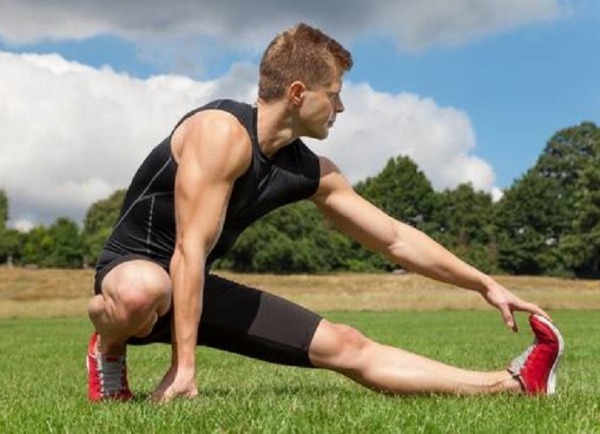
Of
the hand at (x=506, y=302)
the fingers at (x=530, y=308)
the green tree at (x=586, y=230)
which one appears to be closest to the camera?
the fingers at (x=530, y=308)

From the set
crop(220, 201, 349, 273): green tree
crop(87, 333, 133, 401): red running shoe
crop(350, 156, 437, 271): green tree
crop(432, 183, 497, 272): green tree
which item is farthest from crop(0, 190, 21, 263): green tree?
crop(87, 333, 133, 401): red running shoe

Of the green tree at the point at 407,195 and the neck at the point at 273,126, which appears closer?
the neck at the point at 273,126

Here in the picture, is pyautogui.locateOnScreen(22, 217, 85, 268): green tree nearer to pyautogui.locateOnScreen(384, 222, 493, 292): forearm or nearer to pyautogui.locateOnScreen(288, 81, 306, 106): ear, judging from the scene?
pyautogui.locateOnScreen(384, 222, 493, 292): forearm

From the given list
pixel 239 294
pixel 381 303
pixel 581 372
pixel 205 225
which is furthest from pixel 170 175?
pixel 381 303

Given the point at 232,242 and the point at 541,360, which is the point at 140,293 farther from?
the point at 541,360

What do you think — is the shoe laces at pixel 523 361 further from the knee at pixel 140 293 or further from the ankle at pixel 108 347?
the ankle at pixel 108 347

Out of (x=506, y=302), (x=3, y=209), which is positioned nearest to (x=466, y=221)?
(x=3, y=209)

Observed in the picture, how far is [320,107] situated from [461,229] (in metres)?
120

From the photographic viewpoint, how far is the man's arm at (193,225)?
513 cm

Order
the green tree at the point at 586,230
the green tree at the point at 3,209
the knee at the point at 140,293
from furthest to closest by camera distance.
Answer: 1. the green tree at the point at 3,209
2. the green tree at the point at 586,230
3. the knee at the point at 140,293

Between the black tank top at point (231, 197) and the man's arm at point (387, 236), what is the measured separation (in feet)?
0.67

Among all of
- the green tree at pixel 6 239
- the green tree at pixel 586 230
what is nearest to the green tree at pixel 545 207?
the green tree at pixel 586 230

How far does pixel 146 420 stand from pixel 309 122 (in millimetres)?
1991

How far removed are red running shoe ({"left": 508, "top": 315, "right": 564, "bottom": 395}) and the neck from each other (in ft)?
5.75
